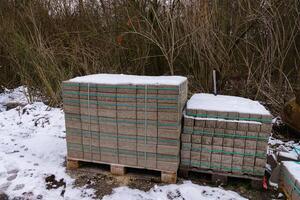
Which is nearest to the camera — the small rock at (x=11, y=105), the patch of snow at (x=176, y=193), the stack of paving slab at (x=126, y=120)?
the patch of snow at (x=176, y=193)

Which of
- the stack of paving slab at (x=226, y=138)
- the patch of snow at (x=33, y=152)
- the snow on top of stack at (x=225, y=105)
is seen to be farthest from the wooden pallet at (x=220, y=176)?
the patch of snow at (x=33, y=152)

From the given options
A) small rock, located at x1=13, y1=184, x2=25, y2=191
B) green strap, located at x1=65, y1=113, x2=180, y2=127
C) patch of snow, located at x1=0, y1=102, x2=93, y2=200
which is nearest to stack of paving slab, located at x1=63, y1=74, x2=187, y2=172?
green strap, located at x1=65, y1=113, x2=180, y2=127

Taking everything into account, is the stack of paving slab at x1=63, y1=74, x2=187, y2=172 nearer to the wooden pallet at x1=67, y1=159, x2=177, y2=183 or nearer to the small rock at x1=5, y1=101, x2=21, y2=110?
the wooden pallet at x1=67, y1=159, x2=177, y2=183

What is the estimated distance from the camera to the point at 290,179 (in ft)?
10.2

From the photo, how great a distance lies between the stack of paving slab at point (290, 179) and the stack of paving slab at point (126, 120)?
4.02 feet

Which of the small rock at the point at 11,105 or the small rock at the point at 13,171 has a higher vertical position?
the small rock at the point at 11,105

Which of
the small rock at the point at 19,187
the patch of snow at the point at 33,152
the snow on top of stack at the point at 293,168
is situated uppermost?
the snow on top of stack at the point at 293,168

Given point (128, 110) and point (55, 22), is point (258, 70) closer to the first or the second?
point (128, 110)

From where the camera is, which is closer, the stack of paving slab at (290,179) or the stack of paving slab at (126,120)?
the stack of paving slab at (290,179)

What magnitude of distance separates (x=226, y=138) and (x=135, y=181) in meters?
1.21

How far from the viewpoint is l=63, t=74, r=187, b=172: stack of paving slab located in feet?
10.9

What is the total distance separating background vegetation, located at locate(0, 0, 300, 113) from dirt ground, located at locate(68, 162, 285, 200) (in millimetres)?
2509

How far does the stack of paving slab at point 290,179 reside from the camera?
9.66 feet

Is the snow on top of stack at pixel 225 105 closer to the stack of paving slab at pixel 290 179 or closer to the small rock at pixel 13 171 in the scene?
the stack of paving slab at pixel 290 179
